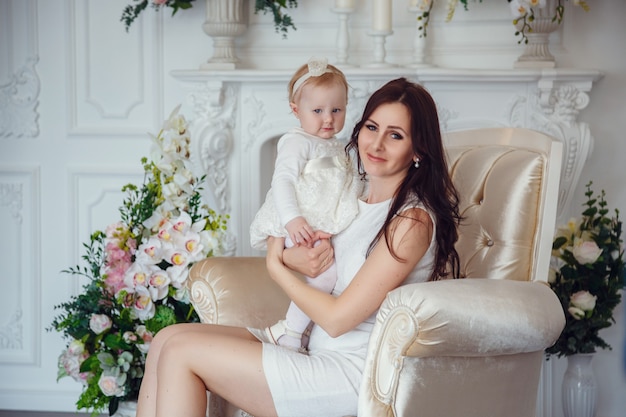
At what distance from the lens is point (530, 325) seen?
1.83 metres

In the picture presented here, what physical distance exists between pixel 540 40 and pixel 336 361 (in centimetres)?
163

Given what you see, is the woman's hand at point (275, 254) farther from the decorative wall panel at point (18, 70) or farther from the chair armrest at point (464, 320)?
the decorative wall panel at point (18, 70)

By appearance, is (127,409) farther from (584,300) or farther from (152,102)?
(584,300)

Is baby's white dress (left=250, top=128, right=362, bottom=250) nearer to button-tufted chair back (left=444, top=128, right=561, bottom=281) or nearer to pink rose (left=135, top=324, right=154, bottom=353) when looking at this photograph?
button-tufted chair back (left=444, top=128, right=561, bottom=281)

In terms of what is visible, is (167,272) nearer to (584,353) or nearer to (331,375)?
(331,375)

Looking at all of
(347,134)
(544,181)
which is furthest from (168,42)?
(544,181)

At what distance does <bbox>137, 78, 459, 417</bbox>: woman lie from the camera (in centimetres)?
187

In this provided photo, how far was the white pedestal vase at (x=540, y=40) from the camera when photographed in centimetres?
302

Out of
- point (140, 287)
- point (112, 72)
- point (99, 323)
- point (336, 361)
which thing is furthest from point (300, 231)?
point (112, 72)

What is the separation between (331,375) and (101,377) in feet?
3.01

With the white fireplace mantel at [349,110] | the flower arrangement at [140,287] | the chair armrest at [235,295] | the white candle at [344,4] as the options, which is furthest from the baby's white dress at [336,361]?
the white candle at [344,4]

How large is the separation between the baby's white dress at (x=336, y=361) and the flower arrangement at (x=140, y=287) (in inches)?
26.9

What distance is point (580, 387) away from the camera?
300 centimetres

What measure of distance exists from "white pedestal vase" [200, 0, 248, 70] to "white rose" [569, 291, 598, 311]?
1.39m
